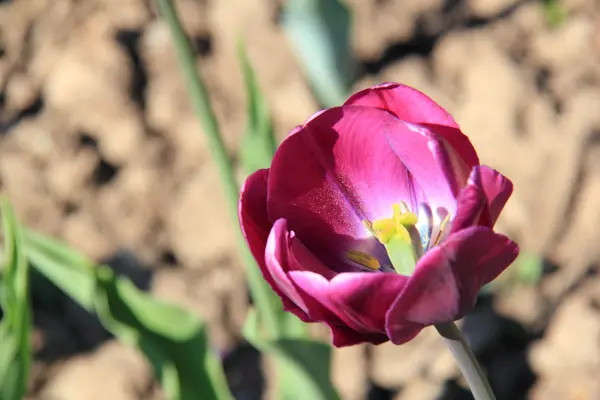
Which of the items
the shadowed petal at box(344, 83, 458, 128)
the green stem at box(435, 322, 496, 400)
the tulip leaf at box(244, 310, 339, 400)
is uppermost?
the shadowed petal at box(344, 83, 458, 128)

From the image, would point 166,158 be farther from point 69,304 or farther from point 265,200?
point 265,200

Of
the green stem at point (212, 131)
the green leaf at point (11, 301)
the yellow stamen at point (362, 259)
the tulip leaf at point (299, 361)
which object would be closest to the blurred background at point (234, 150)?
the tulip leaf at point (299, 361)

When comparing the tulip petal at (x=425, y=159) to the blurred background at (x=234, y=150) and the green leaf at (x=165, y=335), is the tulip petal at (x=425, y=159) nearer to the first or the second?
the green leaf at (x=165, y=335)

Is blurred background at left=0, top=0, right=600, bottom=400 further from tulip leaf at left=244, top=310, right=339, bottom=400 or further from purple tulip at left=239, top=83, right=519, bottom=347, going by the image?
purple tulip at left=239, top=83, right=519, bottom=347

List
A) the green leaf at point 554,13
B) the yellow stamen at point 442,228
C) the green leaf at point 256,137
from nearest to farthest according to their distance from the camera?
the yellow stamen at point 442,228 < the green leaf at point 256,137 < the green leaf at point 554,13

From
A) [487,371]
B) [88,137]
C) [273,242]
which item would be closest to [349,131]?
[273,242]

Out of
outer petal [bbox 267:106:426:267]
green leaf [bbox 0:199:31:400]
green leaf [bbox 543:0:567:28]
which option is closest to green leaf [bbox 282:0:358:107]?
green leaf [bbox 543:0:567:28]

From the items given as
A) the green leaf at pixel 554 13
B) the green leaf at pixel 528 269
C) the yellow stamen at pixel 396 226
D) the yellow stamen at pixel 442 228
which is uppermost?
the yellow stamen at pixel 396 226
